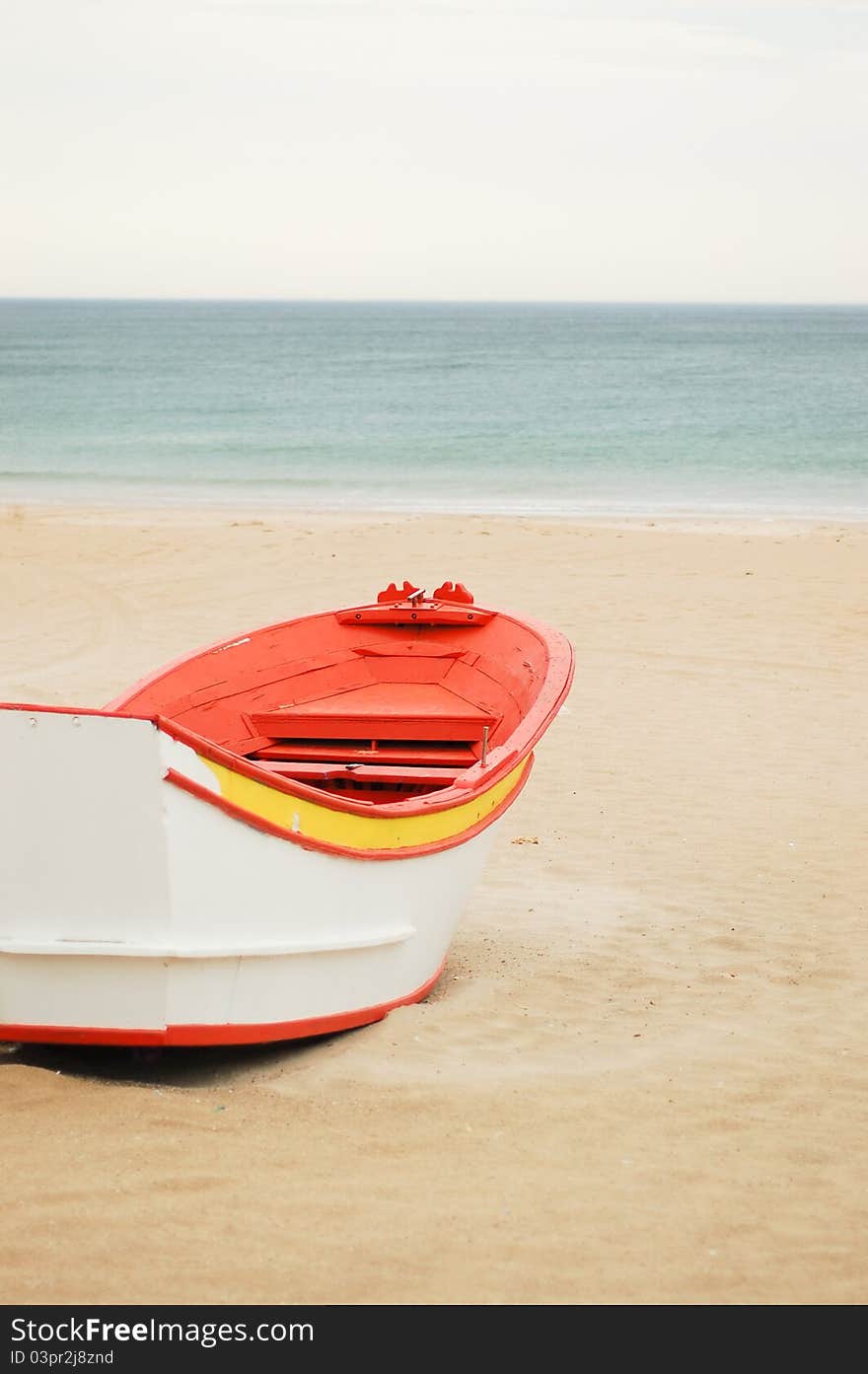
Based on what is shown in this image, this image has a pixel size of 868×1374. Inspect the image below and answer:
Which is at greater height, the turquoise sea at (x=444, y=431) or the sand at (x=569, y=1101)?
the sand at (x=569, y=1101)

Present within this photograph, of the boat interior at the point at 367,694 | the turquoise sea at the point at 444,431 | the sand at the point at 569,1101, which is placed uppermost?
the boat interior at the point at 367,694

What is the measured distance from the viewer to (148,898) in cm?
376

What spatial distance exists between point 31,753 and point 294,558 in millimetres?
10997

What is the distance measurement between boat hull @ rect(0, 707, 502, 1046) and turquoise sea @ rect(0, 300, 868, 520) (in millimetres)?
17089

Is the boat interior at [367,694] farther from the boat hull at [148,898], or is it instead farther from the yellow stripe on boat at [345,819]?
the boat hull at [148,898]

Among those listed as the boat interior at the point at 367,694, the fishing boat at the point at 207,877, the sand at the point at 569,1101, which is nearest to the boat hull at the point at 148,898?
the fishing boat at the point at 207,877

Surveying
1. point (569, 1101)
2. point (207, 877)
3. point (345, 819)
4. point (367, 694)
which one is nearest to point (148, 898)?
point (207, 877)

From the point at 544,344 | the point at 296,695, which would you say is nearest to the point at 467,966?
the point at 296,695

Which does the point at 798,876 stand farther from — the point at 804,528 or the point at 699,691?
the point at 804,528

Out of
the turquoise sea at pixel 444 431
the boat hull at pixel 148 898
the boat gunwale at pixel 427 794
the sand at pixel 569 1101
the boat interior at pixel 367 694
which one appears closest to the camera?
the sand at pixel 569 1101

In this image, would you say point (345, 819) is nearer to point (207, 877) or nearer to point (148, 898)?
point (207, 877)

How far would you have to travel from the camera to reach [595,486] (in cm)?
2423

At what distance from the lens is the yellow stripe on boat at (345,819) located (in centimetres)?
385

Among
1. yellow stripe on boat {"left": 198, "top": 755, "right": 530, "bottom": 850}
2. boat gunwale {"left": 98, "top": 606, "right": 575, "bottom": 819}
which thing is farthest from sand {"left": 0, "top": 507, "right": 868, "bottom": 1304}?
boat gunwale {"left": 98, "top": 606, "right": 575, "bottom": 819}
